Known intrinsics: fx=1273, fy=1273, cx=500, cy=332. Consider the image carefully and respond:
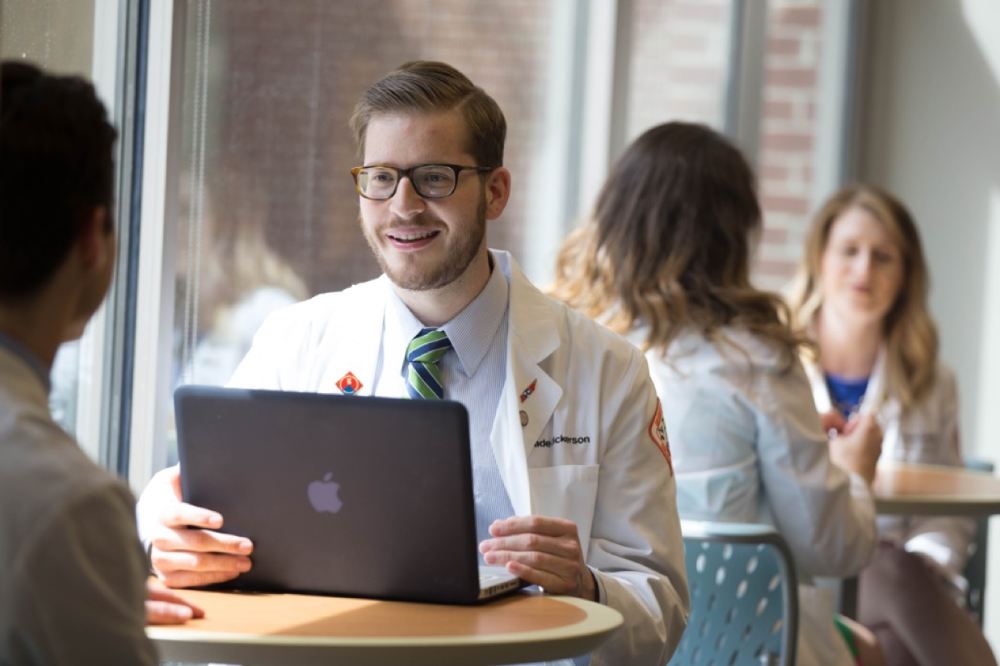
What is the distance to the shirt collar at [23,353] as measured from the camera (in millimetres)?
1176

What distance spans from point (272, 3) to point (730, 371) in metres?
1.37

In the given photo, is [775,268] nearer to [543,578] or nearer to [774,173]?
[774,173]

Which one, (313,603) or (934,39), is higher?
(934,39)

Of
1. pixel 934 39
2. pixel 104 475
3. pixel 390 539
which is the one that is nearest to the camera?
pixel 104 475

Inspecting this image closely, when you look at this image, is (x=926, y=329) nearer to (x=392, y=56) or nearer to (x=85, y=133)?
(x=392, y=56)

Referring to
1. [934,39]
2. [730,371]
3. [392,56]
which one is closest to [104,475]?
[730,371]

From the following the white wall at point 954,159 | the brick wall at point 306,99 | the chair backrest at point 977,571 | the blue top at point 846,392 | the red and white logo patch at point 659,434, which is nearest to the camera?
the red and white logo patch at point 659,434

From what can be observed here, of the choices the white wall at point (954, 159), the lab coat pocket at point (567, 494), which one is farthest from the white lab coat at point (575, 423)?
the white wall at point (954, 159)

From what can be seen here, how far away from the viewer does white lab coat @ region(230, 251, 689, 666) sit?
6.25 ft

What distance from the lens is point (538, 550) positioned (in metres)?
1.65

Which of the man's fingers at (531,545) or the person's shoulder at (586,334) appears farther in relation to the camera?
the person's shoulder at (586,334)

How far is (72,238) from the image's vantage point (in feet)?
3.92

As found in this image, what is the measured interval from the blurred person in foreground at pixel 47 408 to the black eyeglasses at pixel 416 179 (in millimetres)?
755

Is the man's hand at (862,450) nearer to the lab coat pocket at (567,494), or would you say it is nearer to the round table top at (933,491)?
the round table top at (933,491)
